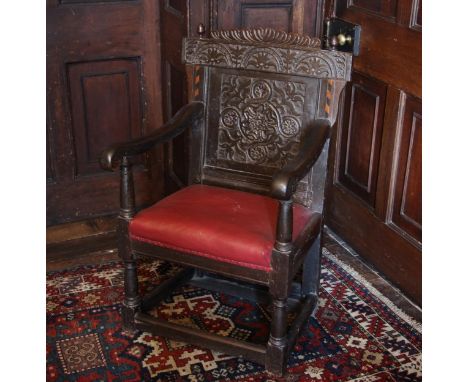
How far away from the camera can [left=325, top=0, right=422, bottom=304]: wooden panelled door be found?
8.27ft

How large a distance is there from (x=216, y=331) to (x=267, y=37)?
114 cm

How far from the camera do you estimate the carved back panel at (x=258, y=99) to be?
89.0 inches

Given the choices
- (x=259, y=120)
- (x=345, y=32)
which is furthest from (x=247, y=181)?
(x=345, y=32)

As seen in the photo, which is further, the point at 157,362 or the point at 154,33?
the point at 154,33

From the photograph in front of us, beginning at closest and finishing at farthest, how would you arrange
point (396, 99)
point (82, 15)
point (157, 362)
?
point (157, 362) → point (396, 99) → point (82, 15)

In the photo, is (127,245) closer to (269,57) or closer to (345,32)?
(269,57)

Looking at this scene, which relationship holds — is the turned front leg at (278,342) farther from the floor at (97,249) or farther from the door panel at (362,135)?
the door panel at (362,135)

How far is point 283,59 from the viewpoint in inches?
89.9

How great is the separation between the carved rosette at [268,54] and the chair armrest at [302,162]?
19 cm

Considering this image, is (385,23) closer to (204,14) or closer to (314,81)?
(314,81)

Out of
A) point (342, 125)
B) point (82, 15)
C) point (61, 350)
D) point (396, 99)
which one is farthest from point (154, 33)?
point (61, 350)

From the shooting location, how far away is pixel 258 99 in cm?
239

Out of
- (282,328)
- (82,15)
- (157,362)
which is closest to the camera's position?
(282,328)

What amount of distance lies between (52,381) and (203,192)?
2.83 feet
